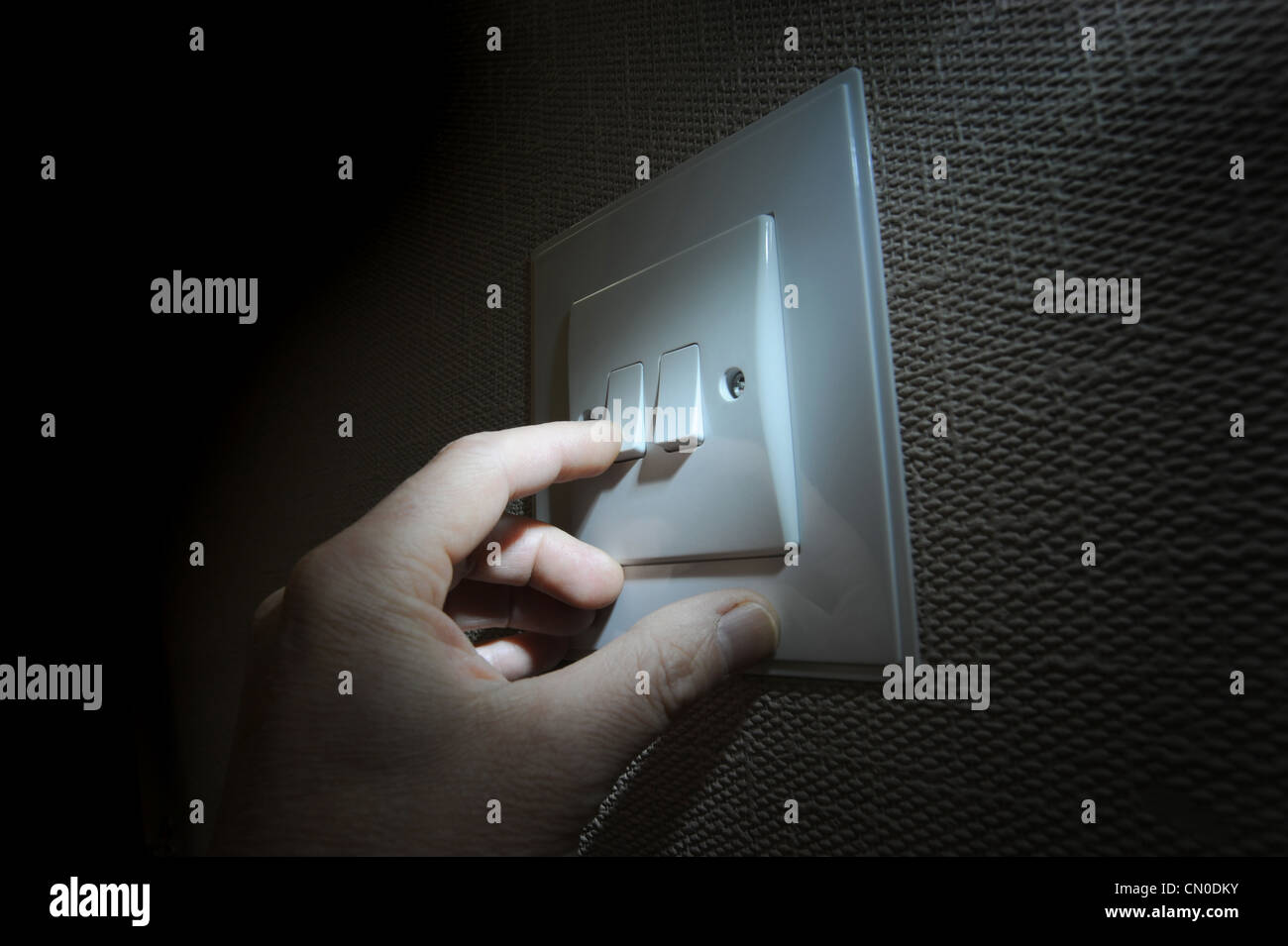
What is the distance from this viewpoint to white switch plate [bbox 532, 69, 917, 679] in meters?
0.31

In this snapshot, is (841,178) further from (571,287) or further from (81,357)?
(81,357)

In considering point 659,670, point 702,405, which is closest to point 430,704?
point 659,670

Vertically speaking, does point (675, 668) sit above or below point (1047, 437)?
below

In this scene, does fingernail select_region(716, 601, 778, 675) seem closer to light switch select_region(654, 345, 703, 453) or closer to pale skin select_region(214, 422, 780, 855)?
pale skin select_region(214, 422, 780, 855)

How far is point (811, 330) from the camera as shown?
0.33 meters

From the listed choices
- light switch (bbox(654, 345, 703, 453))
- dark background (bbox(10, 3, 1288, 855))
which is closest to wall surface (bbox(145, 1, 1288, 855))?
dark background (bbox(10, 3, 1288, 855))

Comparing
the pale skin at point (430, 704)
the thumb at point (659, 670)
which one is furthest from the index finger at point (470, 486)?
the thumb at point (659, 670)

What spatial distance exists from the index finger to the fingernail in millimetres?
138

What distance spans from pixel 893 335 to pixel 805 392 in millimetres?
52

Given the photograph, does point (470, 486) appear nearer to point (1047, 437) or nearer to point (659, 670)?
point (659, 670)

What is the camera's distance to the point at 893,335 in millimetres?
318

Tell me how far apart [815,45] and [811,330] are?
170 mm

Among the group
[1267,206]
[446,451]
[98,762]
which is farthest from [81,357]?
[1267,206]

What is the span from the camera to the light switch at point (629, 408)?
0.41m
